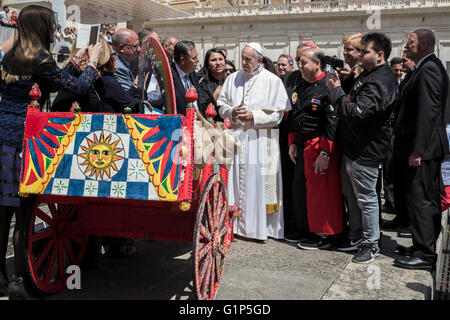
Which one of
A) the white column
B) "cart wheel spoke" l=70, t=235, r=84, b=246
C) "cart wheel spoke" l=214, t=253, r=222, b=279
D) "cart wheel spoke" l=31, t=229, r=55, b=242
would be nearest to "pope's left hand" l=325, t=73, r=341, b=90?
"cart wheel spoke" l=214, t=253, r=222, b=279

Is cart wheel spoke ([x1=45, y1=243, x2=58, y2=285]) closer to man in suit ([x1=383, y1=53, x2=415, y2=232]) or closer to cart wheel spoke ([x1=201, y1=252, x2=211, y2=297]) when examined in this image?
cart wheel spoke ([x1=201, y1=252, x2=211, y2=297])

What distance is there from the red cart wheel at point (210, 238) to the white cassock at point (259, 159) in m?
1.34

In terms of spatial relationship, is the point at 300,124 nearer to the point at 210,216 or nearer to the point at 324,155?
the point at 324,155

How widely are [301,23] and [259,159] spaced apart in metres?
29.5

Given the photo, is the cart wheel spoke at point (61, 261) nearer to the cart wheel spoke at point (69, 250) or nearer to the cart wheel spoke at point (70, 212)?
the cart wheel spoke at point (69, 250)

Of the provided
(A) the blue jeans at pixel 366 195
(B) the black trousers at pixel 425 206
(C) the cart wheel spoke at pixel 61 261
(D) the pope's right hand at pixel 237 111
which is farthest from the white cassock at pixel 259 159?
(C) the cart wheel spoke at pixel 61 261

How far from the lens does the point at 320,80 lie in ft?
14.8

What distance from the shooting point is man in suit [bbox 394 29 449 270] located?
3.81 metres

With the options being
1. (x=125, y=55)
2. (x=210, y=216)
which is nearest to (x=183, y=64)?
(x=125, y=55)

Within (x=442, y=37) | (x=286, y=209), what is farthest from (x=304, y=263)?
(x=442, y=37)

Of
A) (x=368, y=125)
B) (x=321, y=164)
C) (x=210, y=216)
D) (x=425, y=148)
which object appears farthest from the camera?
(x=321, y=164)

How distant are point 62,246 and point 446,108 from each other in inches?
142

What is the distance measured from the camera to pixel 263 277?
143 inches

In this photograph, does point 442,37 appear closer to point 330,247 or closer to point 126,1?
point 126,1
